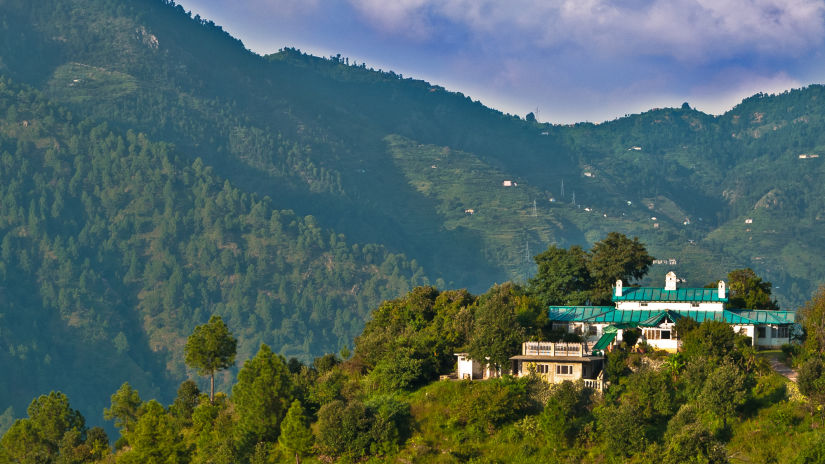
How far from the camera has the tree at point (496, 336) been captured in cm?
9300

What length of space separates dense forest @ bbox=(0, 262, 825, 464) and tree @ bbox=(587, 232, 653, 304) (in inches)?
495

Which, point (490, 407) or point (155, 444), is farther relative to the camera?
→ point (155, 444)

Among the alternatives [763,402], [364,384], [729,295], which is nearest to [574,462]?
[763,402]

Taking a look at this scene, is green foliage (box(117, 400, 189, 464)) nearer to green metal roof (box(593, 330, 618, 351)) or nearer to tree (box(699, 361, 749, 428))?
green metal roof (box(593, 330, 618, 351))

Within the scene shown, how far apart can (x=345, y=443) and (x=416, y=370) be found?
1016cm

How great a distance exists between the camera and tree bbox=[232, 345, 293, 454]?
95062 mm

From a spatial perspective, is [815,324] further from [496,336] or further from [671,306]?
[496,336]

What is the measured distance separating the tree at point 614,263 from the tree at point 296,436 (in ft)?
118

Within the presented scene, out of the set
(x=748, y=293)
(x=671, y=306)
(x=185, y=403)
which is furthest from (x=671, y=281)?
(x=185, y=403)

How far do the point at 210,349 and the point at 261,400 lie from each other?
505 inches

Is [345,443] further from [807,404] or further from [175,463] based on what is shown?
[807,404]

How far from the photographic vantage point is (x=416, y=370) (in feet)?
314

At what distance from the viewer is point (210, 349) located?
106 m

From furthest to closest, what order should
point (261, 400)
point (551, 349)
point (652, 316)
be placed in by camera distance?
1. point (652, 316)
2. point (261, 400)
3. point (551, 349)
